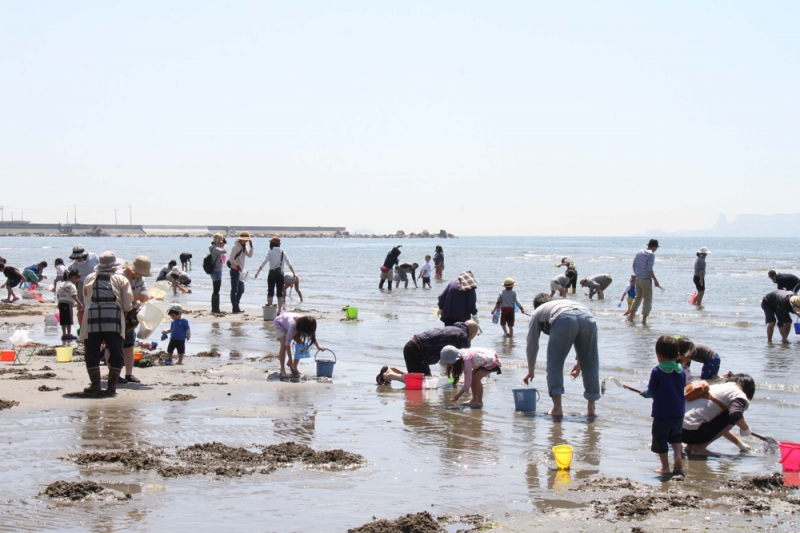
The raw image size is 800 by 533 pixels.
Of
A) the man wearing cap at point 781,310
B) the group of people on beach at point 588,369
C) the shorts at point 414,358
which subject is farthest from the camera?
the man wearing cap at point 781,310

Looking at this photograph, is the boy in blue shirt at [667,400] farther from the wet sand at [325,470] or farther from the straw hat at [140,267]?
the straw hat at [140,267]

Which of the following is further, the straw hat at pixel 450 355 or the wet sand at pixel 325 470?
the straw hat at pixel 450 355

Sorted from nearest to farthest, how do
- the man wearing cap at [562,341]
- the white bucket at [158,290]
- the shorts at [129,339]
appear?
the man wearing cap at [562,341] < the shorts at [129,339] < the white bucket at [158,290]

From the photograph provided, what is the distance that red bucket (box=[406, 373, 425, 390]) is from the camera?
9828 mm

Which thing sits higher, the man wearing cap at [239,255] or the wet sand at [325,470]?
the man wearing cap at [239,255]

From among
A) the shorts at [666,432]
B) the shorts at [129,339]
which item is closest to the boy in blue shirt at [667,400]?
the shorts at [666,432]

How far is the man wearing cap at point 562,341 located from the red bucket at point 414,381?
182 centimetres

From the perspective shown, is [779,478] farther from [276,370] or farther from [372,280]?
[372,280]

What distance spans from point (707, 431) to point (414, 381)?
12.5ft

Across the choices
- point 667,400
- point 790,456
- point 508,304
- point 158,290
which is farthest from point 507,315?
point 790,456

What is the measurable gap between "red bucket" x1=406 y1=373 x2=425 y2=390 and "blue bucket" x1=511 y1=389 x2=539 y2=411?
1.50 metres

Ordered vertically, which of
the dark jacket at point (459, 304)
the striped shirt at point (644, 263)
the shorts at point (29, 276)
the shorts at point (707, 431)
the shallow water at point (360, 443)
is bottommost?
the shallow water at point (360, 443)

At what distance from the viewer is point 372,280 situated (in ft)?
122

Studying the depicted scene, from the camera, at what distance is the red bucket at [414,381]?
983cm
